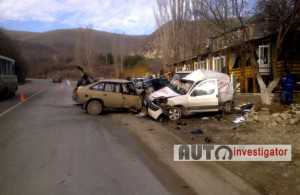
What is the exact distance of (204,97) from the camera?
56.9 feet

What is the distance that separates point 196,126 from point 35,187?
8.71 meters

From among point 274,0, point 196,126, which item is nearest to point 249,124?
point 196,126

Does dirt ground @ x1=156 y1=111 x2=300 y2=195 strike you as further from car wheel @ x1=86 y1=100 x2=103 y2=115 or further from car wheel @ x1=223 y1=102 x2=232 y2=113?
car wheel @ x1=86 y1=100 x2=103 y2=115

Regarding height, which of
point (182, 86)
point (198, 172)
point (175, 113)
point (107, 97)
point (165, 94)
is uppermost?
point (182, 86)

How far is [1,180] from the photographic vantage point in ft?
24.5

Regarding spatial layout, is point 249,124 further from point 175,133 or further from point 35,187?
point 35,187

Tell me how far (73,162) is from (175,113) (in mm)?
8246

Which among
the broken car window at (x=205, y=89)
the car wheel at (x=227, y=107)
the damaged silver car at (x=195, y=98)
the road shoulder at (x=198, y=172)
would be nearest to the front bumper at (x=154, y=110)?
the damaged silver car at (x=195, y=98)

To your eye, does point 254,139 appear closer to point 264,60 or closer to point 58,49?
point 264,60

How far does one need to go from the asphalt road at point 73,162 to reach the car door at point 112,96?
13.2 ft

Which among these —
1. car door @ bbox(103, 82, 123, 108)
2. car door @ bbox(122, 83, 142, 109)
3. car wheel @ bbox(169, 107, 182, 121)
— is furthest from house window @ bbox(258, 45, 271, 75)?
car wheel @ bbox(169, 107, 182, 121)

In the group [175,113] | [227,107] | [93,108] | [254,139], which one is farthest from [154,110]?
[254,139]

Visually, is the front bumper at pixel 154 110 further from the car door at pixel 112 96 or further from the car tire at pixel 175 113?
the car door at pixel 112 96

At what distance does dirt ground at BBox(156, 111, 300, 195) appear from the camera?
283 inches
